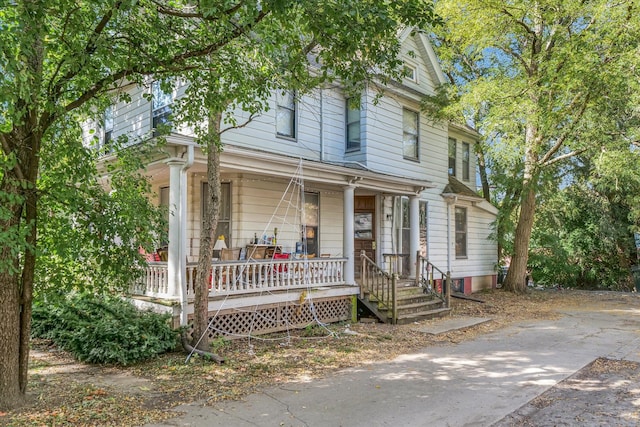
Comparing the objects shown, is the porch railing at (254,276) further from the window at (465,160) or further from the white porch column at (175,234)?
the window at (465,160)

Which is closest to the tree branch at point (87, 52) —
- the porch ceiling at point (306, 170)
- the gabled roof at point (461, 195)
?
the porch ceiling at point (306, 170)

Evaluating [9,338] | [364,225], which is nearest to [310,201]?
[364,225]

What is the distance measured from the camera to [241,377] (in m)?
6.19

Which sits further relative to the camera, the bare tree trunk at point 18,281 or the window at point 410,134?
the window at point 410,134

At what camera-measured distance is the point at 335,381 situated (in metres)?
6.09

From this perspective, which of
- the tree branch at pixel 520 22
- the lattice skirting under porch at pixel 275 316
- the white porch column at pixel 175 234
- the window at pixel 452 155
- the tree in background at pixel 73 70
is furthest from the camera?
the window at pixel 452 155

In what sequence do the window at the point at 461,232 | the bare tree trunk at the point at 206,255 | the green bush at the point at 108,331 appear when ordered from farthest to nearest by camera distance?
1. the window at the point at 461,232
2. the bare tree trunk at the point at 206,255
3. the green bush at the point at 108,331

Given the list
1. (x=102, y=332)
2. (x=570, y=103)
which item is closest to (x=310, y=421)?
(x=102, y=332)

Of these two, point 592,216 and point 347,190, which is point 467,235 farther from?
point 592,216

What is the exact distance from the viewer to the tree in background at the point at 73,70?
14.1ft

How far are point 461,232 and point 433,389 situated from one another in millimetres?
11246

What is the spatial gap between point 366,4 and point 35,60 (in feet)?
12.1

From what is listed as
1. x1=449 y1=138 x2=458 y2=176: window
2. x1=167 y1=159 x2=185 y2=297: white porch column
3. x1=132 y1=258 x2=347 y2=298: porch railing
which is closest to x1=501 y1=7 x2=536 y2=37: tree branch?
x1=449 y1=138 x2=458 y2=176: window

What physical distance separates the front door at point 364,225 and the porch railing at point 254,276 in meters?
2.60
